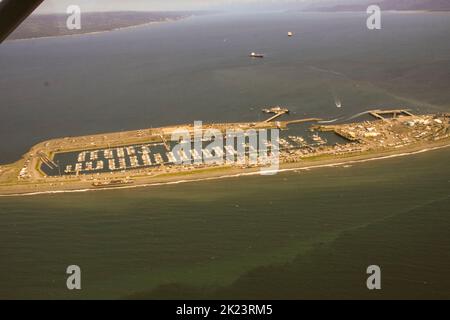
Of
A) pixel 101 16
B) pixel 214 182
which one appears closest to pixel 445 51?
pixel 214 182

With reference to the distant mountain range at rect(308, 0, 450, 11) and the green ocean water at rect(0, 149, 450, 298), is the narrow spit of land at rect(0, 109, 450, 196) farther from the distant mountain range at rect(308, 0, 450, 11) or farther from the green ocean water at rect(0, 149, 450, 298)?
the distant mountain range at rect(308, 0, 450, 11)

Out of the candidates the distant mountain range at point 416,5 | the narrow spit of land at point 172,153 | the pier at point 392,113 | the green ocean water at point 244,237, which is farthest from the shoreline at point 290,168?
the distant mountain range at point 416,5

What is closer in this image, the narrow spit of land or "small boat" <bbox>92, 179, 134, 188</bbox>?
"small boat" <bbox>92, 179, 134, 188</bbox>

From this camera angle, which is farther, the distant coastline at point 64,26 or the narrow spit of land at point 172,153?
the distant coastline at point 64,26

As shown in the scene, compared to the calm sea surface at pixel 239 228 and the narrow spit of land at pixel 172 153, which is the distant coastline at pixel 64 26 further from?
the calm sea surface at pixel 239 228

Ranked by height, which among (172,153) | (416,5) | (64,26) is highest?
(416,5)

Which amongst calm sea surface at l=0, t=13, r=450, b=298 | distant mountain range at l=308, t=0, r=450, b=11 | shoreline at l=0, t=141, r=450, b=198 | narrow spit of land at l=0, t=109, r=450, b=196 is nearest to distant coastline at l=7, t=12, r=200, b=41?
narrow spit of land at l=0, t=109, r=450, b=196

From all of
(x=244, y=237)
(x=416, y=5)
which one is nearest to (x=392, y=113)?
(x=244, y=237)

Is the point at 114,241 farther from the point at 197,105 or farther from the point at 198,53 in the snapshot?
the point at 198,53

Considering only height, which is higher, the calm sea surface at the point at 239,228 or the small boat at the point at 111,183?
the small boat at the point at 111,183

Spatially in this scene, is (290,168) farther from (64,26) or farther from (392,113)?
(64,26)

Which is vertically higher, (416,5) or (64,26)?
(416,5)
